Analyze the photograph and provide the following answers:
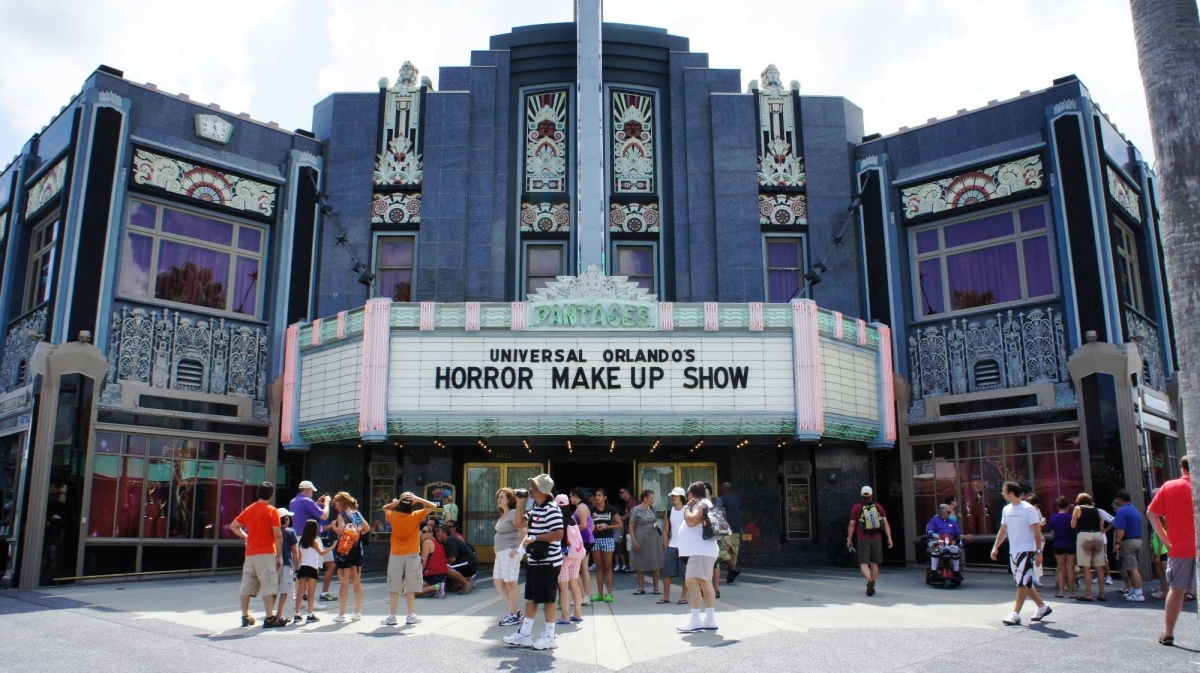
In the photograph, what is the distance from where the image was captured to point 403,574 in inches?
473

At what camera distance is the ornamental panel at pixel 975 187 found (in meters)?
21.4

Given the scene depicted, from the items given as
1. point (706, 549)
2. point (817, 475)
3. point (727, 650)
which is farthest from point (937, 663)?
point (817, 475)

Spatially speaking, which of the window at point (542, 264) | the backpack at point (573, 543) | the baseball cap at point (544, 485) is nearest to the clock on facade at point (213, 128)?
the window at point (542, 264)

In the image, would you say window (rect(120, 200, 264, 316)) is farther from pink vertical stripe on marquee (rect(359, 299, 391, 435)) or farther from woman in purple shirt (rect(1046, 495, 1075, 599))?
woman in purple shirt (rect(1046, 495, 1075, 599))

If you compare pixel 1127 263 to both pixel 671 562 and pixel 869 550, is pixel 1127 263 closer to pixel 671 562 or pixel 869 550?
pixel 869 550

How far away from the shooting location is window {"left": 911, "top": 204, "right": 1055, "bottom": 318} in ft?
70.0

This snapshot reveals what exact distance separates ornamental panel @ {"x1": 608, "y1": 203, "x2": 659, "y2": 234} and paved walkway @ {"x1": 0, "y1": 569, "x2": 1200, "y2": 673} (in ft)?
35.2

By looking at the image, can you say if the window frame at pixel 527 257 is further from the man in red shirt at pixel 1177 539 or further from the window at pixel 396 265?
the man in red shirt at pixel 1177 539

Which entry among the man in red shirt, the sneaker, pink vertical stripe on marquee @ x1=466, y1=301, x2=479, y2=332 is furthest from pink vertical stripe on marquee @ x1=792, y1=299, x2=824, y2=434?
the sneaker

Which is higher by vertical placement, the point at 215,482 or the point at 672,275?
the point at 672,275

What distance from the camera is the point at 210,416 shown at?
69.3 ft

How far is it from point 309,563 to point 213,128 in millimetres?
13502

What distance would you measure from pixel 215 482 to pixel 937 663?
54.9ft

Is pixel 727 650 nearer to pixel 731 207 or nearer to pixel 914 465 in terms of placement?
pixel 914 465
